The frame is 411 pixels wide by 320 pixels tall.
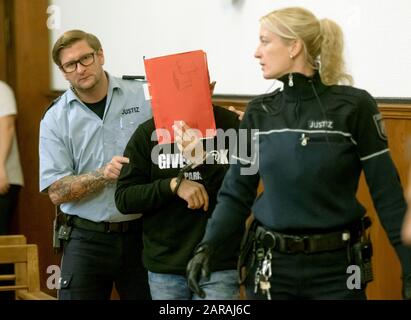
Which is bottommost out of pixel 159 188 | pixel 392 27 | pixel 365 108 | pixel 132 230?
pixel 132 230

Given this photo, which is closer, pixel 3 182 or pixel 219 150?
pixel 219 150

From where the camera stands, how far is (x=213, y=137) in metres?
3.04

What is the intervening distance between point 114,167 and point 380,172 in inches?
45.4

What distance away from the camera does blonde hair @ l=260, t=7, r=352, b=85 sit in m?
2.51

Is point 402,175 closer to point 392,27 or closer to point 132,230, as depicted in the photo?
point 392,27

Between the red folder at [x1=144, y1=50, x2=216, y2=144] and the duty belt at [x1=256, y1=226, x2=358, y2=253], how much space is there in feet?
2.24

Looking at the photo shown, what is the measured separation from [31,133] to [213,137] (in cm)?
295

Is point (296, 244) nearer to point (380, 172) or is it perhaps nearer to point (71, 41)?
point (380, 172)

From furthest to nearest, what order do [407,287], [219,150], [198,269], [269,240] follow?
[219,150] < [198,269] < [269,240] < [407,287]

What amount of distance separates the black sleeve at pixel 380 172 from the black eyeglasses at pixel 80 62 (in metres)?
1.43

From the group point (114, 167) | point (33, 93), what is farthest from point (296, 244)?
point (33, 93)

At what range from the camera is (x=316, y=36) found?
2.53 m

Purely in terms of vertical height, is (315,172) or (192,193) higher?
(315,172)

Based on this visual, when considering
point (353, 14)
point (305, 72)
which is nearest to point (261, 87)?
point (353, 14)
